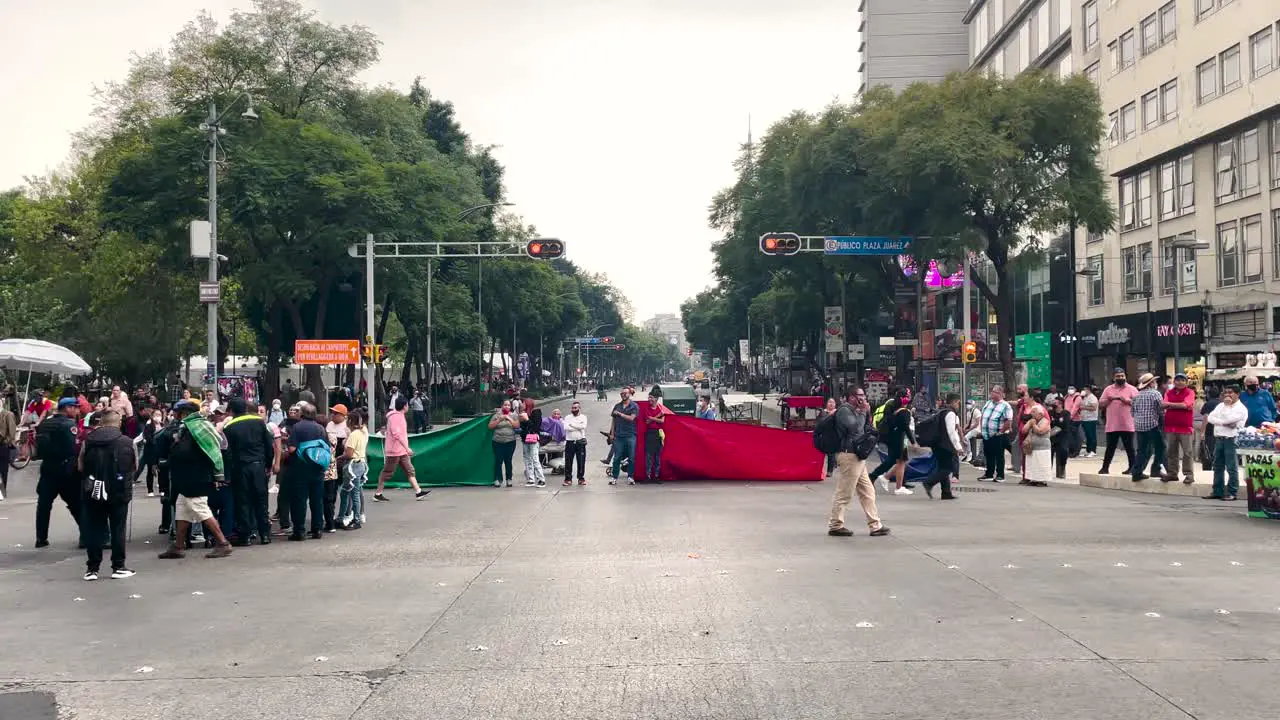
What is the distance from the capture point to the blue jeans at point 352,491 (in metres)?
15.7

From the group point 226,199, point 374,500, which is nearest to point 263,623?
point 374,500

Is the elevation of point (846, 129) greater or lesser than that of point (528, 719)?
greater

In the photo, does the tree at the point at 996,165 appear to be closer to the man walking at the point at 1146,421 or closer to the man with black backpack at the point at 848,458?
the man walking at the point at 1146,421

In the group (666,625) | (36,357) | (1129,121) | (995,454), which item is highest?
(1129,121)

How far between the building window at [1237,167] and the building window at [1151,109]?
4402 mm

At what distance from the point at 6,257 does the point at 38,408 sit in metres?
44.4

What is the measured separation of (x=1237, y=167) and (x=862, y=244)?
14736 millimetres

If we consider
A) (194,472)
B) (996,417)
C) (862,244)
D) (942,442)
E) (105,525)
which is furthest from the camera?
(862,244)

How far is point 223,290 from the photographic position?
57.9 m

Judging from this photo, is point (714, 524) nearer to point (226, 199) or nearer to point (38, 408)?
point (38, 408)

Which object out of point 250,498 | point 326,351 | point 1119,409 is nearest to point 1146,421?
point 1119,409

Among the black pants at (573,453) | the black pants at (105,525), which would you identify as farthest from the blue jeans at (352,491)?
the black pants at (573,453)

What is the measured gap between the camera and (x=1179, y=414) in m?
19.3

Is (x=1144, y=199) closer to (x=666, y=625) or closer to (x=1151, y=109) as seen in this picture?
(x=1151, y=109)
